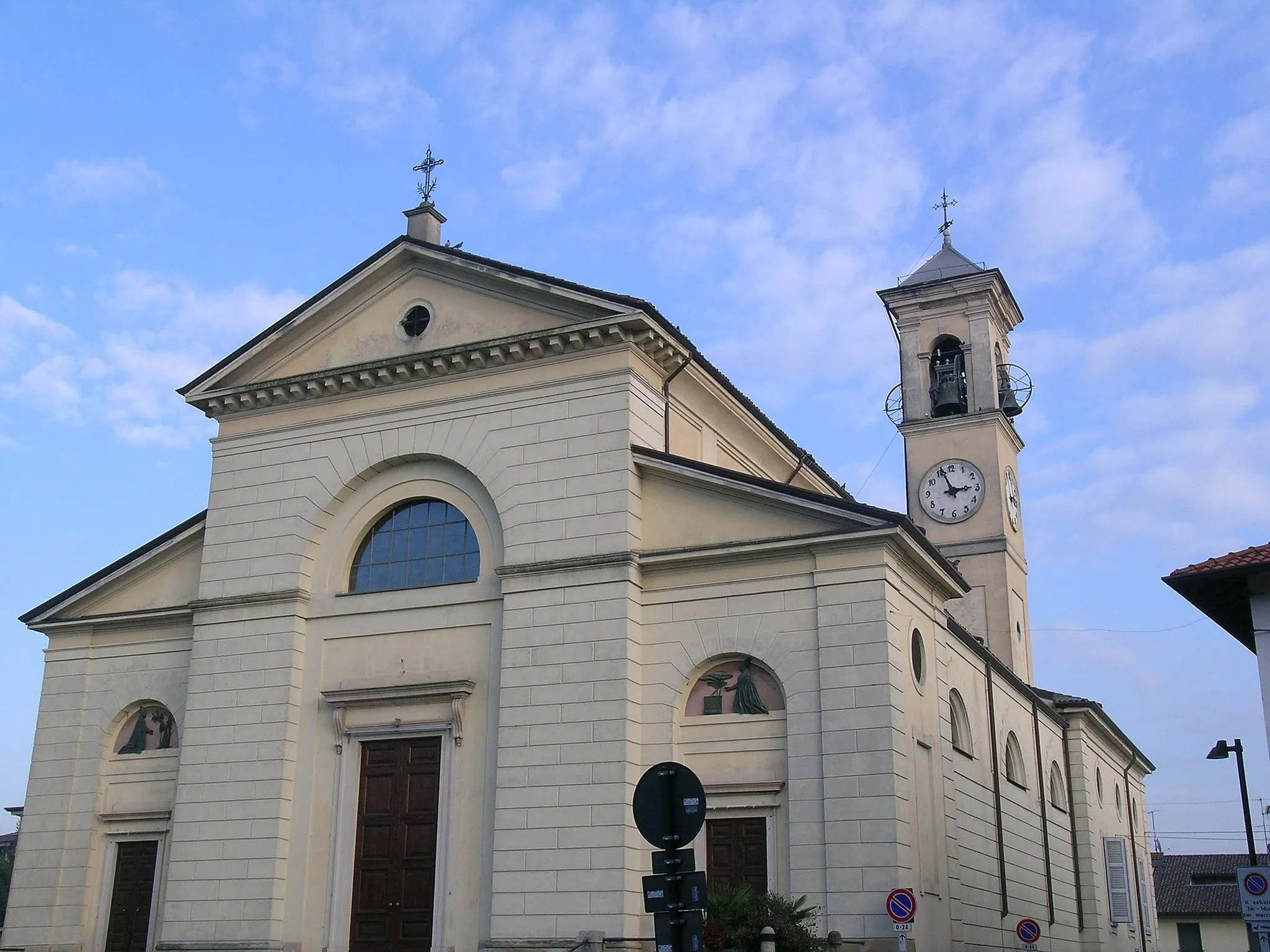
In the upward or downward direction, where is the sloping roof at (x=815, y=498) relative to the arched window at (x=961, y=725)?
upward

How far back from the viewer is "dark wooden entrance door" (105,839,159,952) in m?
23.4

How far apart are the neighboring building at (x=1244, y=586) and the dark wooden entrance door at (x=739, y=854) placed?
6914 mm

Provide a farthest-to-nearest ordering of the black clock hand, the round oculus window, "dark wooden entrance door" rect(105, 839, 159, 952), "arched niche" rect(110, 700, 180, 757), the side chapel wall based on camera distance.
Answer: the black clock hand < "arched niche" rect(110, 700, 180, 757) < the side chapel wall < the round oculus window < "dark wooden entrance door" rect(105, 839, 159, 952)

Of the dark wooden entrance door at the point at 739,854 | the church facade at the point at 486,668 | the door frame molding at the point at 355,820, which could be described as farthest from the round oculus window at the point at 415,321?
the dark wooden entrance door at the point at 739,854

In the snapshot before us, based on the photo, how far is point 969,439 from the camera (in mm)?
36562

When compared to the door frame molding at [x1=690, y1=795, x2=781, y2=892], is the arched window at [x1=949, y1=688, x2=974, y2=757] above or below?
above

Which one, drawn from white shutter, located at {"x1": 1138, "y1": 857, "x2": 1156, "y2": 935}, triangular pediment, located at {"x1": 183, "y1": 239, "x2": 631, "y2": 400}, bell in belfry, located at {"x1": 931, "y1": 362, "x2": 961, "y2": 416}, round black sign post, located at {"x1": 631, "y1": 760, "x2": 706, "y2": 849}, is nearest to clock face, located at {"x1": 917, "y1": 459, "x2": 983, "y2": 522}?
bell in belfry, located at {"x1": 931, "y1": 362, "x2": 961, "y2": 416}

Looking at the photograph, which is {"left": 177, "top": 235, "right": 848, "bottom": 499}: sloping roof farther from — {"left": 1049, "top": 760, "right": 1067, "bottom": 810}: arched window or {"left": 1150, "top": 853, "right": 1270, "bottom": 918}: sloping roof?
{"left": 1150, "top": 853, "right": 1270, "bottom": 918}: sloping roof

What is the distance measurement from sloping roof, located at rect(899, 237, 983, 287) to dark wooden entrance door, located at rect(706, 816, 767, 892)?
2194 cm

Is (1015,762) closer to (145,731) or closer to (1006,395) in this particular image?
(1006,395)

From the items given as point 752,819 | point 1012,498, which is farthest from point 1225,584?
point 1012,498

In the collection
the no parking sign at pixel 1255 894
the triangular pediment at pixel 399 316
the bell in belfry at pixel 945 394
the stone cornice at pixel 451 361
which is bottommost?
the no parking sign at pixel 1255 894

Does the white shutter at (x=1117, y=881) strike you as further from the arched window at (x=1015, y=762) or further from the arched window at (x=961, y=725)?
the arched window at (x=961, y=725)

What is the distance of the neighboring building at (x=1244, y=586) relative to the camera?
15.3 metres
